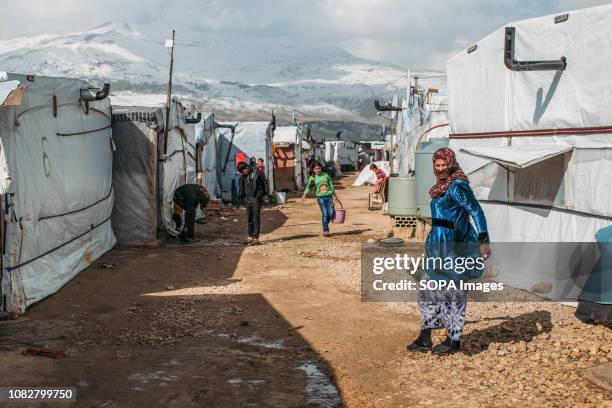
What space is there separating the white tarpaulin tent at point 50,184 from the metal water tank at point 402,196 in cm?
505

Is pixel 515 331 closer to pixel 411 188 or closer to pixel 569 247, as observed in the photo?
pixel 569 247

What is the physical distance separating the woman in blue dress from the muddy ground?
0.37 meters

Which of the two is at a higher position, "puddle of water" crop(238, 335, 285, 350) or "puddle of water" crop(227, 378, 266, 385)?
"puddle of water" crop(227, 378, 266, 385)

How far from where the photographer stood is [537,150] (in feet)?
23.3

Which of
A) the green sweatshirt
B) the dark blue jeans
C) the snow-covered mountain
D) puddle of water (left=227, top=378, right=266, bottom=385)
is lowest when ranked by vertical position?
puddle of water (left=227, top=378, right=266, bottom=385)

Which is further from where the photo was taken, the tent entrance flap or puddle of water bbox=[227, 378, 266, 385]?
the tent entrance flap

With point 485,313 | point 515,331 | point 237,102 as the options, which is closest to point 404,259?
point 485,313

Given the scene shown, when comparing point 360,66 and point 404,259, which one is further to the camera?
point 360,66

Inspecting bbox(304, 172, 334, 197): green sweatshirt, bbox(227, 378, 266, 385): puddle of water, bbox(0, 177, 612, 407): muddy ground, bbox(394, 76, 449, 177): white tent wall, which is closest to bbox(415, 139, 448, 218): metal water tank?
bbox(0, 177, 612, 407): muddy ground

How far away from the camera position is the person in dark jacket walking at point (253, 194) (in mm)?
12078

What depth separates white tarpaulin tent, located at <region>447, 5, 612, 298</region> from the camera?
21.3 ft

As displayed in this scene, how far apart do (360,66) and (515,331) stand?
196040 mm

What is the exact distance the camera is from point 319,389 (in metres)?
4.88

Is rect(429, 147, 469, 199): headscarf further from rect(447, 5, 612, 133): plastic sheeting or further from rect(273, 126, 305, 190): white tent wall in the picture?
rect(273, 126, 305, 190): white tent wall
